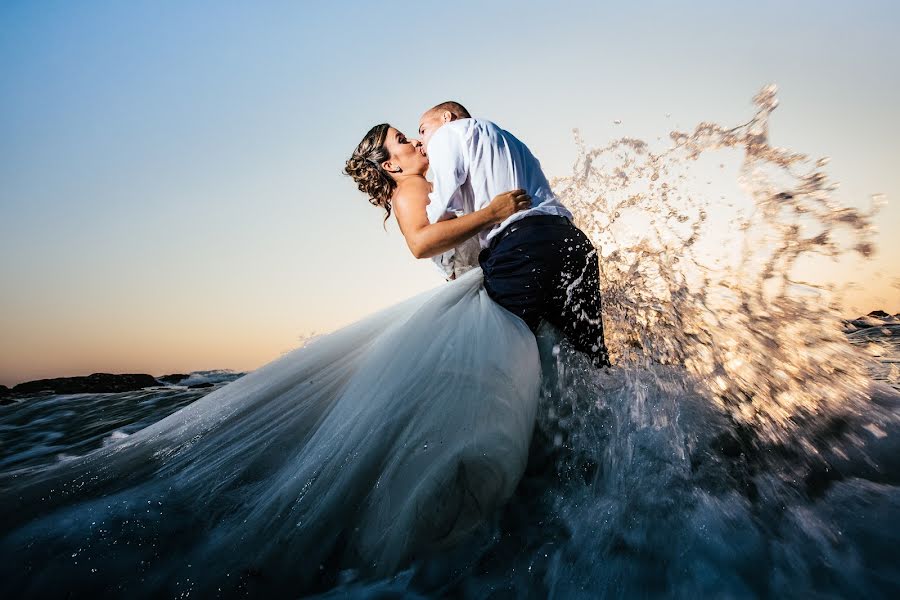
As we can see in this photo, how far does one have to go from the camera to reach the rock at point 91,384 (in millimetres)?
6914

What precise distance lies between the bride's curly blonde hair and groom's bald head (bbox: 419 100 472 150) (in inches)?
13.8

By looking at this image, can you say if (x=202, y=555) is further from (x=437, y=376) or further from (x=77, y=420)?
(x=77, y=420)

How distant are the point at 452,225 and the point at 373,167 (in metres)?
1.27

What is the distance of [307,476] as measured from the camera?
73.0 inches

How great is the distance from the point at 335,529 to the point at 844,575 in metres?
1.54

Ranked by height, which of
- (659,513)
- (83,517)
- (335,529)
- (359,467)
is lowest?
(659,513)

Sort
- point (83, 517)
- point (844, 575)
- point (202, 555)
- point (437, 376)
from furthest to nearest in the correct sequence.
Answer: point (437, 376) → point (83, 517) → point (202, 555) → point (844, 575)

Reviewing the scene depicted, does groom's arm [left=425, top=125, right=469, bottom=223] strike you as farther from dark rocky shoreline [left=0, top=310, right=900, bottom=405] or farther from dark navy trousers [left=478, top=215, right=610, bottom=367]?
dark rocky shoreline [left=0, top=310, right=900, bottom=405]

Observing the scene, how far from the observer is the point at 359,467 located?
6.06ft

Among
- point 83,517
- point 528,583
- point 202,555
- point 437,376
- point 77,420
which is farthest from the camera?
point 77,420

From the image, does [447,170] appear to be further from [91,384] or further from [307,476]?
[91,384]

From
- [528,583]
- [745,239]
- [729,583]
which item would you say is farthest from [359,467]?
[745,239]

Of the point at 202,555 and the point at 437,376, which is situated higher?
the point at 437,376

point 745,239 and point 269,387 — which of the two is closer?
point 269,387
